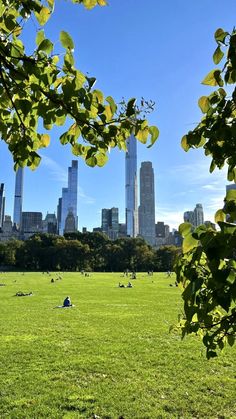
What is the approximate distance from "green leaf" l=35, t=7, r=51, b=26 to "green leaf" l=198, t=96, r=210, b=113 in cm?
124

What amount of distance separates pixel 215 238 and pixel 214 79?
99 cm

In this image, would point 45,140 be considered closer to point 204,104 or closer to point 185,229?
point 204,104

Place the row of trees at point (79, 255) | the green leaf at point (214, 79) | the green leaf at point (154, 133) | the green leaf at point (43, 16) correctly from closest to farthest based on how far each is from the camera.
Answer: the green leaf at point (214, 79), the green leaf at point (154, 133), the green leaf at point (43, 16), the row of trees at point (79, 255)

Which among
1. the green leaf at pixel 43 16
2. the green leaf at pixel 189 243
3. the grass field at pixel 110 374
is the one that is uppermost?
the green leaf at pixel 43 16

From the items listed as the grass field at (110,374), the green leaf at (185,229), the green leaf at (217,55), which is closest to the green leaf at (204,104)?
the green leaf at (217,55)

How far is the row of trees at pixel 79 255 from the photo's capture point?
107m

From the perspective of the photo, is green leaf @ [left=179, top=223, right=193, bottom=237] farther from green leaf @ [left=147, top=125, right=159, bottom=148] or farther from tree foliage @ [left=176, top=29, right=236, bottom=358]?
green leaf @ [left=147, top=125, right=159, bottom=148]

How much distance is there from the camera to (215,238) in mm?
1705

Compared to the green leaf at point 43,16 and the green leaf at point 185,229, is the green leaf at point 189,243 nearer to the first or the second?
the green leaf at point 185,229

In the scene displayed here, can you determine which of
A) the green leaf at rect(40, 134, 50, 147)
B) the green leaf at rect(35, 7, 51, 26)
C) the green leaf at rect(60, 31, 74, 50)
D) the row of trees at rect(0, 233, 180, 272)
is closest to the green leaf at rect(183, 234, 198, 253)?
the green leaf at rect(60, 31, 74, 50)

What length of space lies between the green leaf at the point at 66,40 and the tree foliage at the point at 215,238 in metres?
0.82

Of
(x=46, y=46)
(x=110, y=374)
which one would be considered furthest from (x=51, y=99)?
(x=110, y=374)

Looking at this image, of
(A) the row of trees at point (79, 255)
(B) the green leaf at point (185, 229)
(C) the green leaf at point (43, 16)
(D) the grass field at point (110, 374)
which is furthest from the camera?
(A) the row of trees at point (79, 255)

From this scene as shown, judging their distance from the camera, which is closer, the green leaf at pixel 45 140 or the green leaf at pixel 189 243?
the green leaf at pixel 189 243
